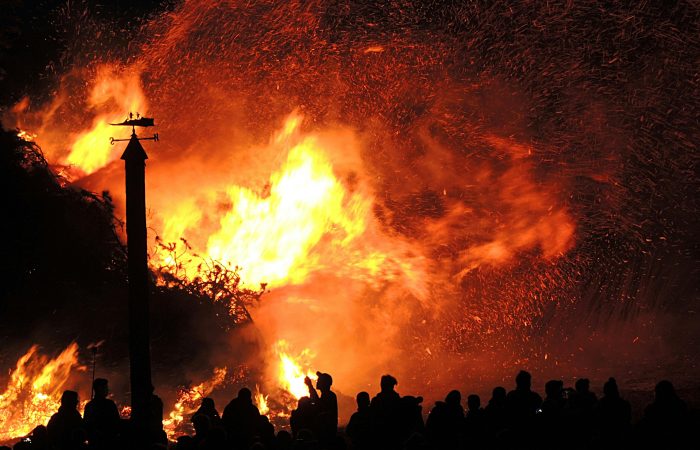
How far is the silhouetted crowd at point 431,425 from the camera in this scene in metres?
6.76

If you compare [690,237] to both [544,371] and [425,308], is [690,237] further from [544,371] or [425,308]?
[425,308]

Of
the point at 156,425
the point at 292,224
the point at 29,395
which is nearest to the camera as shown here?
the point at 156,425

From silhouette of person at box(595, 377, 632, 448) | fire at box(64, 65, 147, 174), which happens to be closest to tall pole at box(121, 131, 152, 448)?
silhouette of person at box(595, 377, 632, 448)

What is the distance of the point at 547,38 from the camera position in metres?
17.8

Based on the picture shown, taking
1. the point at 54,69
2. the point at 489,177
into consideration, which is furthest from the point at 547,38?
the point at 54,69

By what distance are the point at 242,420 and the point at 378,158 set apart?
11.9 metres

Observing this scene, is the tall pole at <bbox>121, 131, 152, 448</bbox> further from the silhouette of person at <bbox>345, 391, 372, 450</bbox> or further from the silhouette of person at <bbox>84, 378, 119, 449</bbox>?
the silhouette of person at <bbox>345, 391, 372, 450</bbox>

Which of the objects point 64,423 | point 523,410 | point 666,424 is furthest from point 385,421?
point 64,423

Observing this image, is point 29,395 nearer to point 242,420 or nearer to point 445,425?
point 242,420

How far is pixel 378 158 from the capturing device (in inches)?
763

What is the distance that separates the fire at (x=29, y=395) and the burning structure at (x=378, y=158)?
8.76 ft

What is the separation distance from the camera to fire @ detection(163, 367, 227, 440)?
45.2 ft

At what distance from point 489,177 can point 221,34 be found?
7.03 metres

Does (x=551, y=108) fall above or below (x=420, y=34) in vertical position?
below
